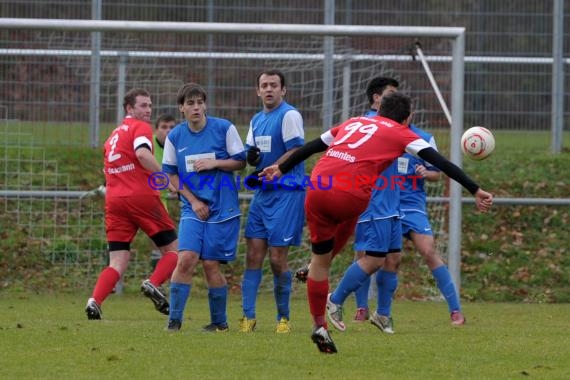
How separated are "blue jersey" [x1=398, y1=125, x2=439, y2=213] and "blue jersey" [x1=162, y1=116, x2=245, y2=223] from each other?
1.89 meters

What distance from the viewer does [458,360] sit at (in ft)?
24.5

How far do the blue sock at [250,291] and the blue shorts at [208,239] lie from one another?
0.43 m

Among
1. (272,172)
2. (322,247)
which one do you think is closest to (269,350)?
(322,247)

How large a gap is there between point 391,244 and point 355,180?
2.38 meters

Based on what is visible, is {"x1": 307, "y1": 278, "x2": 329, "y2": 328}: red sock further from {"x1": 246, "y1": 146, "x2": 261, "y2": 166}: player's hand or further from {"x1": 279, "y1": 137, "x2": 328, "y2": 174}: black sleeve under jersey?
{"x1": 246, "y1": 146, "x2": 261, "y2": 166}: player's hand

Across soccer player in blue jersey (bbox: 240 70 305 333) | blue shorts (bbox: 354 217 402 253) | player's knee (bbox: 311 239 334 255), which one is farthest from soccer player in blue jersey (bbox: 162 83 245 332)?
player's knee (bbox: 311 239 334 255)

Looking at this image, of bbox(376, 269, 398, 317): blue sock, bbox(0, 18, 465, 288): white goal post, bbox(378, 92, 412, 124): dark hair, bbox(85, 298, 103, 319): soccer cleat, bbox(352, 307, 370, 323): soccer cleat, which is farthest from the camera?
bbox(0, 18, 465, 288): white goal post

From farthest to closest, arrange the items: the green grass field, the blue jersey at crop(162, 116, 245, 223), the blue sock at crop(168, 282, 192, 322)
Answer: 1. the blue jersey at crop(162, 116, 245, 223)
2. the blue sock at crop(168, 282, 192, 322)
3. the green grass field

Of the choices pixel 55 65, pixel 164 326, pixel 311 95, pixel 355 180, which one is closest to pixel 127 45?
pixel 55 65

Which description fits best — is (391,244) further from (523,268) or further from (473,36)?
(473,36)

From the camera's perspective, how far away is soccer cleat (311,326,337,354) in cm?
753

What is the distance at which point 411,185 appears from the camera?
10812mm

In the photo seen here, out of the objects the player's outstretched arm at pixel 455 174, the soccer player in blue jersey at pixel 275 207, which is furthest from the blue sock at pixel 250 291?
the player's outstretched arm at pixel 455 174

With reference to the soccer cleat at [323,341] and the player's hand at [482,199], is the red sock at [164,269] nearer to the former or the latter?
the soccer cleat at [323,341]
